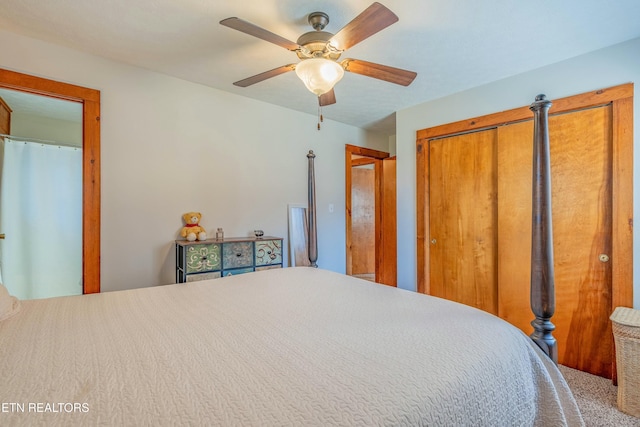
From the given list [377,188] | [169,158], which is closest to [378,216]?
[377,188]

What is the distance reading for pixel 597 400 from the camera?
6.13 ft

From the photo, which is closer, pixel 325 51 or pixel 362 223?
pixel 325 51

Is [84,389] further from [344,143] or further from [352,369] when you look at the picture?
[344,143]

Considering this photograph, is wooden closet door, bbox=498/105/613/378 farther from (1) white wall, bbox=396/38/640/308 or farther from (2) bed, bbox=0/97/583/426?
(2) bed, bbox=0/97/583/426

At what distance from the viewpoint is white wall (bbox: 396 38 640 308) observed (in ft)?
6.79

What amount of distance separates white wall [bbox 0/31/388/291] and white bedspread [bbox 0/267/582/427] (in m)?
1.14

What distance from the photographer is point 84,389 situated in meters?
0.67

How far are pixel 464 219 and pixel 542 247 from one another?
1845 millimetres

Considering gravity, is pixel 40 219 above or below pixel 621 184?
below

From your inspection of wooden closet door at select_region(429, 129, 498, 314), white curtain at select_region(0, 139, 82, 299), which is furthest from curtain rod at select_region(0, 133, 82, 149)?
wooden closet door at select_region(429, 129, 498, 314)

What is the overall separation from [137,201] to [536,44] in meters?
3.28

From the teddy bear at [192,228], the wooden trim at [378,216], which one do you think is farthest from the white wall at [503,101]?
the teddy bear at [192,228]

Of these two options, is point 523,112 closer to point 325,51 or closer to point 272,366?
point 325,51

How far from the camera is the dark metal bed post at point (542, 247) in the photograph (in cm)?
119
